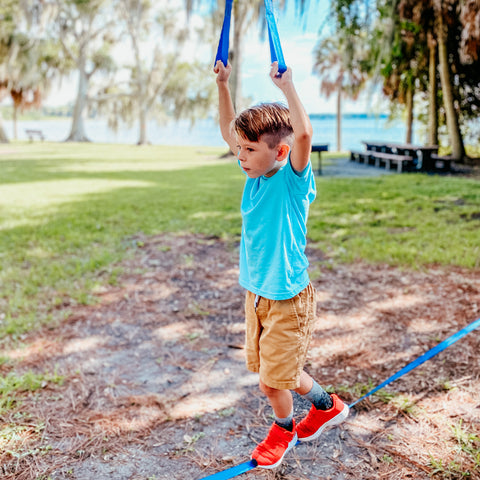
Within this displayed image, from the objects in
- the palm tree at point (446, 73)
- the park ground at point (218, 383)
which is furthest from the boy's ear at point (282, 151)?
the palm tree at point (446, 73)

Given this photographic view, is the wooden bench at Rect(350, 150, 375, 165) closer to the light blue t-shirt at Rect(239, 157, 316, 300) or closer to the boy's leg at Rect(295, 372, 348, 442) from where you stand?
the boy's leg at Rect(295, 372, 348, 442)

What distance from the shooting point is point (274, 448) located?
193cm

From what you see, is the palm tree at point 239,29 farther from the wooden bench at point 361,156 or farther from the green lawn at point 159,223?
the green lawn at point 159,223

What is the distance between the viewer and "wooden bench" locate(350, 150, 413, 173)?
11.3m

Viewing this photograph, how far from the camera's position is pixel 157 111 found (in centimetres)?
3447

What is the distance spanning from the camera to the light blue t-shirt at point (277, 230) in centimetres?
170

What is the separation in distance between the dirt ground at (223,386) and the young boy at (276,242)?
42 centimetres

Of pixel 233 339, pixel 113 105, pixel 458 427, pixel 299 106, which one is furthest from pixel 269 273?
pixel 113 105

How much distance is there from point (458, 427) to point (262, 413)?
3.04 ft

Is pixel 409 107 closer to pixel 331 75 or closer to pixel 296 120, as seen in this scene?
pixel 331 75

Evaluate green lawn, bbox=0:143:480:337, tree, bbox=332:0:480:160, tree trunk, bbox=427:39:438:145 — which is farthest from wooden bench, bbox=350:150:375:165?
green lawn, bbox=0:143:480:337

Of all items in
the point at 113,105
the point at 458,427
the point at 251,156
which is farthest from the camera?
the point at 113,105

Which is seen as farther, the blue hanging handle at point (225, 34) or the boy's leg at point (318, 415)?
the boy's leg at point (318, 415)

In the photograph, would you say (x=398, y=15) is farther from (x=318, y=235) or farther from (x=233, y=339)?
(x=233, y=339)
